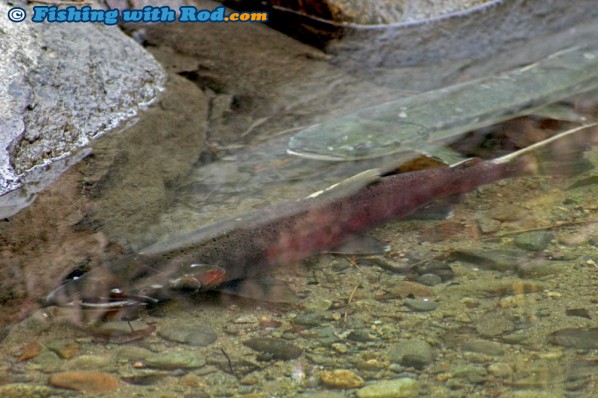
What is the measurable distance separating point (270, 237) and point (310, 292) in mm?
329

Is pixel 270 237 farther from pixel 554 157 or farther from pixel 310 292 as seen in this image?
pixel 554 157

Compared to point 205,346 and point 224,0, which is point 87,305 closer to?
point 205,346

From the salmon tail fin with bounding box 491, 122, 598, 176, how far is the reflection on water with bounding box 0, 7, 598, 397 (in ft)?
0.17

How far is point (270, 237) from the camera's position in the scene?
10.7 ft

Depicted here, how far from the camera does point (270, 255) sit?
3.23 m

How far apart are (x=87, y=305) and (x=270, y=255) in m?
0.74

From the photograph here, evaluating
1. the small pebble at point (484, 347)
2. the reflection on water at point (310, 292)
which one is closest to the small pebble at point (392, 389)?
the reflection on water at point (310, 292)

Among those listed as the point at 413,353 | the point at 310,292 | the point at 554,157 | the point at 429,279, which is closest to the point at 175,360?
the point at 310,292

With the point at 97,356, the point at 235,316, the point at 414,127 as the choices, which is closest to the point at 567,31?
the point at 414,127

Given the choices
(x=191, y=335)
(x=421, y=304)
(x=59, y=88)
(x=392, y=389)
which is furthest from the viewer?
(x=59, y=88)

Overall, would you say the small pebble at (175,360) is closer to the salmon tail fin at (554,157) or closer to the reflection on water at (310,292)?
the reflection on water at (310,292)

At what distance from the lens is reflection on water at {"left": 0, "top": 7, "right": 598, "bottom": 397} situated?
2.48 m

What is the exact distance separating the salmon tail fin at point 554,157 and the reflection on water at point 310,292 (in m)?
0.05

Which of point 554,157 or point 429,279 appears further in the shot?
point 554,157
